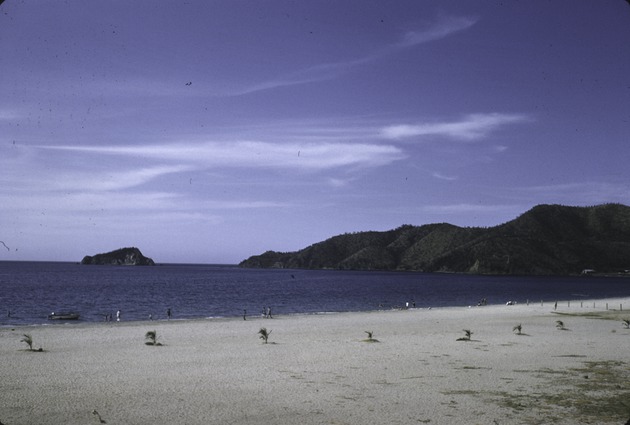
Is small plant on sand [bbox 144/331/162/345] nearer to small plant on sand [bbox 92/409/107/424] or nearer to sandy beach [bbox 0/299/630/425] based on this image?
sandy beach [bbox 0/299/630/425]

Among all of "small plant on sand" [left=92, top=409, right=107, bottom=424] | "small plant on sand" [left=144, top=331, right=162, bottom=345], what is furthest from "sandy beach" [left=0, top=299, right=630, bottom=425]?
"small plant on sand" [left=144, top=331, right=162, bottom=345]

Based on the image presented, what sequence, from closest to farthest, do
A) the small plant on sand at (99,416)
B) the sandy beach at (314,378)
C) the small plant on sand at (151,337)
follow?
the small plant on sand at (99,416) → the sandy beach at (314,378) → the small plant on sand at (151,337)

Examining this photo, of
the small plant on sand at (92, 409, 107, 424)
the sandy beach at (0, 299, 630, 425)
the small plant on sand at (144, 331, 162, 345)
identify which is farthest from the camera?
the small plant on sand at (144, 331, 162, 345)

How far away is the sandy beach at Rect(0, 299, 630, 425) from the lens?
38.4 feet

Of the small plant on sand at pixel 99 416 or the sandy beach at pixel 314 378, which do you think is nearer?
the small plant on sand at pixel 99 416

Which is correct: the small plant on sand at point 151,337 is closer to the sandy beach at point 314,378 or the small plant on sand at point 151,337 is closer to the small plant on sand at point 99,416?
the sandy beach at point 314,378

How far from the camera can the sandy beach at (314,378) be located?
11.7 m

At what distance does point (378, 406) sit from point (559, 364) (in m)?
9.32

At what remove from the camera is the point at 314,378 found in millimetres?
15664

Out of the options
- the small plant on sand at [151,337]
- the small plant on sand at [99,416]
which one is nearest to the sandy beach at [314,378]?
the small plant on sand at [99,416]

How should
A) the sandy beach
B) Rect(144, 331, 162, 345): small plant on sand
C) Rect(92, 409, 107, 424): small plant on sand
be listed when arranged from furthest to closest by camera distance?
Rect(144, 331, 162, 345): small plant on sand
the sandy beach
Rect(92, 409, 107, 424): small plant on sand

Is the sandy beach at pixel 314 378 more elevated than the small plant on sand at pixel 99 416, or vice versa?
the small plant on sand at pixel 99 416

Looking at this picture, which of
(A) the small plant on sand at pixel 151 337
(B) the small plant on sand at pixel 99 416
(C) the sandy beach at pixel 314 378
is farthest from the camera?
(A) the small plant on sand at pixel 151 337

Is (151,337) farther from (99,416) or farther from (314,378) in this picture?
(99,416)
